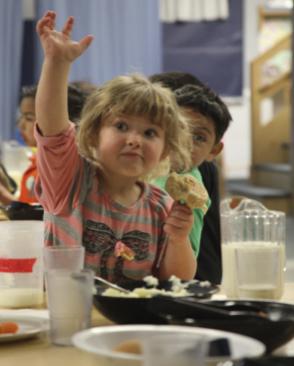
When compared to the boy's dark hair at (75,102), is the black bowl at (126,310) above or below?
below

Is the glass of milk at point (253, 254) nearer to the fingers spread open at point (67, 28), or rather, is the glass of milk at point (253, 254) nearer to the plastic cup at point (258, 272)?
the plastic cup at point (258, 272)

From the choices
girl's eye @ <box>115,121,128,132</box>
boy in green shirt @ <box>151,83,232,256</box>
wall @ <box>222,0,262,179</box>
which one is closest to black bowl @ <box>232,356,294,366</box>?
girl's eye @ <box>115,121,128,132</box>

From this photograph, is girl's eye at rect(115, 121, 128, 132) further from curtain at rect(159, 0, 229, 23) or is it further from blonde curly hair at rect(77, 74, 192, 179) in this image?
curtain at rect(159, 0, 229, 23)

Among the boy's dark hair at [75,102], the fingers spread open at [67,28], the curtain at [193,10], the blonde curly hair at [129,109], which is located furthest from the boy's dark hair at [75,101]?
the curtain at [193,10]

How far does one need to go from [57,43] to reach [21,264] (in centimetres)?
41

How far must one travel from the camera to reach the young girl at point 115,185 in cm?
190

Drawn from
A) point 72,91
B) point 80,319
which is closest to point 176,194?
point 80,319

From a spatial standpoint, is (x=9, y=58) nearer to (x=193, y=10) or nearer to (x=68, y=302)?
(x=193, y=10)

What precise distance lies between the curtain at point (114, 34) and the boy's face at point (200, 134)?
456 centimetres

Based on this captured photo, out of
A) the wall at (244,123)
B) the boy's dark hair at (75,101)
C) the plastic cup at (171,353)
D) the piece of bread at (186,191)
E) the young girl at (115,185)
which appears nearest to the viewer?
the plastic cup at (171,353)

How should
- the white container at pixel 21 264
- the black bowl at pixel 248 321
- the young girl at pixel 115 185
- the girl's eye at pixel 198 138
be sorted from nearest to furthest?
1. the black bowl at pixel 248 321
2. the white container at pixel 21 264
3. the young girl at pixel 115 185
4. the girl's eye at pixel 198 138

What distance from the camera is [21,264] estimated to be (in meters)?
1.67

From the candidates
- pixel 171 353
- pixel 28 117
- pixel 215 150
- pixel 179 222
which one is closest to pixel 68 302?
pixel 171 353

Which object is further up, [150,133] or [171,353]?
[150,133]
